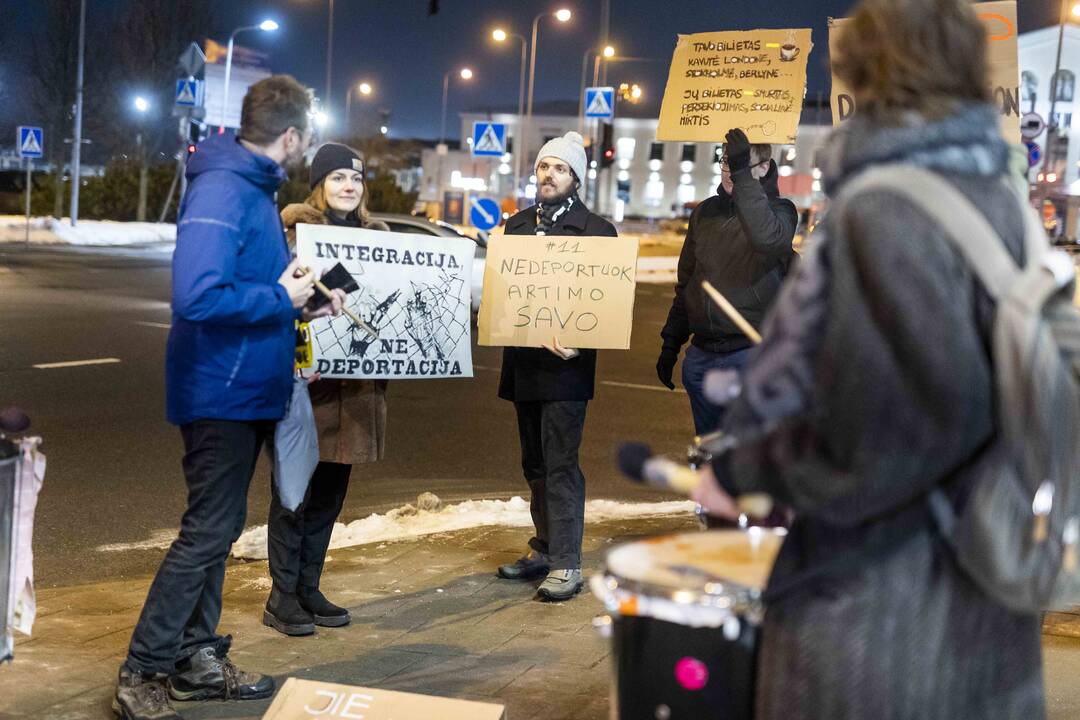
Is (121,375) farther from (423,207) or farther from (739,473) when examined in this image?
(423,207)

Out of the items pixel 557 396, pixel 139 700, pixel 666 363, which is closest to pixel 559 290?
pixel 557 396

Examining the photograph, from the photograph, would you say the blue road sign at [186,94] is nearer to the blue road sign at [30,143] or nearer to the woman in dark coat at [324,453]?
the blue road sign at [30,143]

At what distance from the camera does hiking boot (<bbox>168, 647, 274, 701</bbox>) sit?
464 cm

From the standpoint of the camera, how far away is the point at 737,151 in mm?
5707

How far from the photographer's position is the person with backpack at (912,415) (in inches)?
81.0

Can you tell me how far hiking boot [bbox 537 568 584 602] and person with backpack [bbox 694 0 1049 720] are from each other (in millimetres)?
3745

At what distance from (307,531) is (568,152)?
209 cm

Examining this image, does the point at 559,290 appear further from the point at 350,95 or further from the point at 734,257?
the point at 350,95

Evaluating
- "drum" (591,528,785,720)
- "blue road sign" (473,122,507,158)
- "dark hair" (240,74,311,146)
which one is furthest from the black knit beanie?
"blue road sign" (473,122,507,158)

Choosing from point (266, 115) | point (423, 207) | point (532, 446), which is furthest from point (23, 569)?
point (423, 207)

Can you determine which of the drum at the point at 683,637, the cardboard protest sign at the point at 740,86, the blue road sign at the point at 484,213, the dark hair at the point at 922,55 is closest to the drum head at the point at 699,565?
the drum at the point at 683,637

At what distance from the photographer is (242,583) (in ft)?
20.5

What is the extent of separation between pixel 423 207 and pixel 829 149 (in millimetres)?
61438

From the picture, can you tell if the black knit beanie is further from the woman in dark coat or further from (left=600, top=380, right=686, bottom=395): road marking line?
(left=600, top=380, right=686, bottom=395): road marking line
